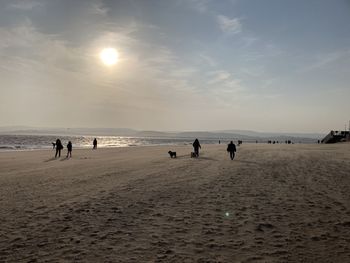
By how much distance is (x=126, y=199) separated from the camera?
1180 cm

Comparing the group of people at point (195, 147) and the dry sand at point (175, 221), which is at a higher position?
the group of people at point (195, 147)

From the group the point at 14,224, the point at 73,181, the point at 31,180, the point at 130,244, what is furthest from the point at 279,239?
the point at 31,180

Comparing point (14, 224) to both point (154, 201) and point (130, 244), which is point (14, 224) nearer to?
point (130, 244)

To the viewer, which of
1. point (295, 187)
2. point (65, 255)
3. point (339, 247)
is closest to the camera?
point (65, 255)

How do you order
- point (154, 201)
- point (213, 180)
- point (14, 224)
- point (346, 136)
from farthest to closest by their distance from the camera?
1. point (346, 136)
2. point (213, 180)
3. point (154, 201)
4. point (14, 224)

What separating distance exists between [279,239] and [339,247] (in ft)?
3.94

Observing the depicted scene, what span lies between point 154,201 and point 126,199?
96cm

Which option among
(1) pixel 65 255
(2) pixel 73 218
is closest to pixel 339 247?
(1) pixel 65 255

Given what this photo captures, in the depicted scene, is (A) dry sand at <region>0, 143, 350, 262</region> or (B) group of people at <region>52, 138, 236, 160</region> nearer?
(A) dry sand at <region>0, 143, 350, 262</region>

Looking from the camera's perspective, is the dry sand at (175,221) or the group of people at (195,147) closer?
the dry sand at (175,221)

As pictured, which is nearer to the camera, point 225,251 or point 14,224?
point 225,251

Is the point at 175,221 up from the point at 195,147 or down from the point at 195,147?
down

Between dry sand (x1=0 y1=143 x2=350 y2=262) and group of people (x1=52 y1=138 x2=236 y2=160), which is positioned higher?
group of people (x1=52 y1=138 x2=236 y2=160)

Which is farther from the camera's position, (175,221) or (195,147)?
(195,147)
